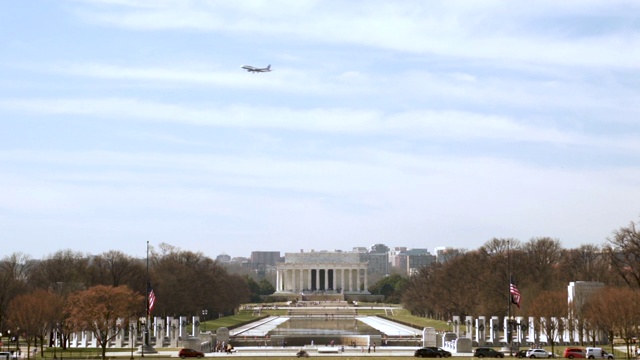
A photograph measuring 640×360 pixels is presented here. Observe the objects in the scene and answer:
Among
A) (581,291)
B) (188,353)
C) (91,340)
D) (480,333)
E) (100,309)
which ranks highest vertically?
(581,291)

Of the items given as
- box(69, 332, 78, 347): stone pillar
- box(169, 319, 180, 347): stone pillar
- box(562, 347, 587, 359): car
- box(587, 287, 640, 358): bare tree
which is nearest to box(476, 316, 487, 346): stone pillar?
box(587, 287, 640, 358): bare tree

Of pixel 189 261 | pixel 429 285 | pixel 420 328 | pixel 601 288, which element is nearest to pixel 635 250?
pixel 601 288

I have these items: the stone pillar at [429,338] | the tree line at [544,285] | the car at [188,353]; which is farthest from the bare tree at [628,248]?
the car at [188,353]

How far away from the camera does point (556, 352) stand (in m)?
69.8

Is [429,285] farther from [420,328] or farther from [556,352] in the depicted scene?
[556,352]

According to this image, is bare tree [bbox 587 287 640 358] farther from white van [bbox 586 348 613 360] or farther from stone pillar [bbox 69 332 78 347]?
stone pillar [bbox 69 332 78 347]

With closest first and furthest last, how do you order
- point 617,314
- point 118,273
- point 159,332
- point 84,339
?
1. point 617,314
2. point 84,339
3. point 159,332
4. point 118,273

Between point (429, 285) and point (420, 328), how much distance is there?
78.0ft

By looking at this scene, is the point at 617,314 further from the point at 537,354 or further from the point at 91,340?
the point at 91,340

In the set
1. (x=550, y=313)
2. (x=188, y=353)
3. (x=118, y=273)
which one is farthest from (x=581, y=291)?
(x=118, y=273)

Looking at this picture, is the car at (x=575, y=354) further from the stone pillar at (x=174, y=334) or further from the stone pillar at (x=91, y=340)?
the stone pillar at (x=91, y=340)

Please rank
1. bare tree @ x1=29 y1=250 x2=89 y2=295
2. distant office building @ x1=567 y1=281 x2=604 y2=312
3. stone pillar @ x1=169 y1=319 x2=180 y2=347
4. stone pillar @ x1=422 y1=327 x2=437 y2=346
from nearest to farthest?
1. stone pillar @ x1=422 y1=327 x2=437 y2=346
2. distant office building @ x1=567 y1=281 x2=604 y2=312
3. stone pillar @ x1=169 y1=319 x2=180 y2=347
4. bare tree @ x1=29 y1=250 x2=89 y2=295

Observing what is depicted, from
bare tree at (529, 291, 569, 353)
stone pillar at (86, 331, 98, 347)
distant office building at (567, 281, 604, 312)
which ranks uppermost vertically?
distant office building at (567, 281, 604, 312)

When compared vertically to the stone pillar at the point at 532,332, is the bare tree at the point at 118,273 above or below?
above
